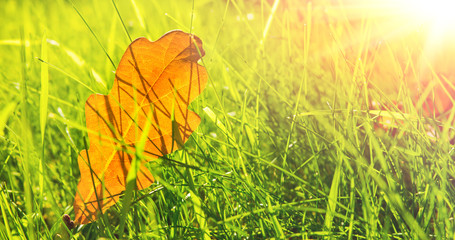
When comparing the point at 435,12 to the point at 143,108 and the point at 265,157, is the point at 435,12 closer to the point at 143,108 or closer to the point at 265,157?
the point at 265,157

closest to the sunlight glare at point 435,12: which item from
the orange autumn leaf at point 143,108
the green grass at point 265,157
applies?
the green grass at point 265,157

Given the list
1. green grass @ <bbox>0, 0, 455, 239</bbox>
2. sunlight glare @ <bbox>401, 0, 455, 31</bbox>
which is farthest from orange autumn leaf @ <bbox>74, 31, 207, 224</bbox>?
sunlight glare @ <bbox>401, 0, 455, 31</bbox>

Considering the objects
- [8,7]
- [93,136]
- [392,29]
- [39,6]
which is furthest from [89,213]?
[8,7]

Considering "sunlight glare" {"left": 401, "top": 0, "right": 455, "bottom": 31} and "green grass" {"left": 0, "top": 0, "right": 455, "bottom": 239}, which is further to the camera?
"sunlight glare" {"left": 401, "top": 0, "right": 455, "bottom": 31}

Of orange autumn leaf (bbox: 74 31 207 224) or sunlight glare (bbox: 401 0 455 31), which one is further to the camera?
sunlight glare (bbox: 401 0 455 31)

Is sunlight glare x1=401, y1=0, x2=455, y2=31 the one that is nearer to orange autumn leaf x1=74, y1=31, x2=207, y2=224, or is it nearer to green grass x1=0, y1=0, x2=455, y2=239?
green grass x1=0, y1=0, x2=455, y2=239
